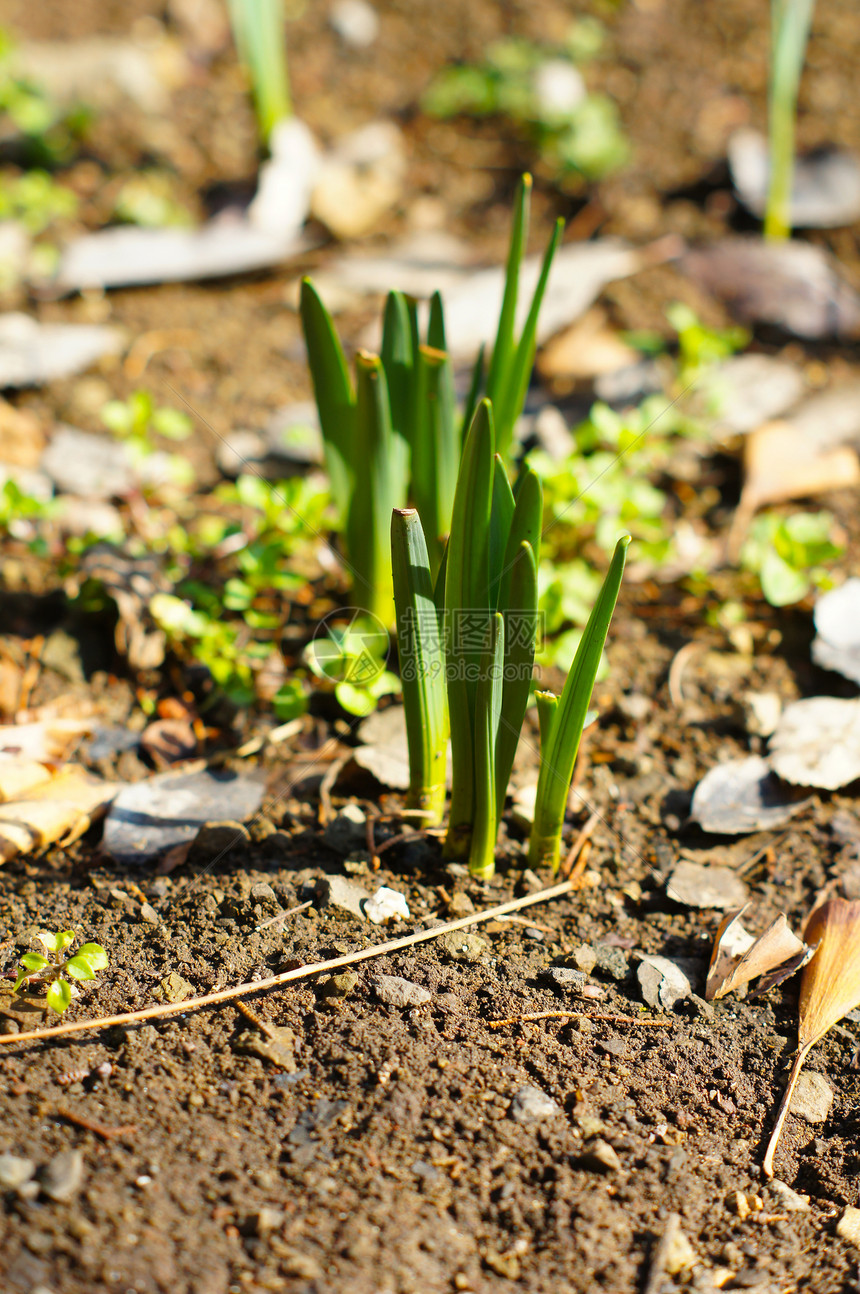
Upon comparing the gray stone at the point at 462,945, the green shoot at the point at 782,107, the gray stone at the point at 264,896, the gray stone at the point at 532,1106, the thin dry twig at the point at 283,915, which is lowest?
the gray stone at the point at 532,1106

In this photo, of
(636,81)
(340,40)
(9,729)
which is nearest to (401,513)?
(9,729)

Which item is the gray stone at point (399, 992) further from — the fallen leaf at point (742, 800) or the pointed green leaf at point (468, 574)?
the fallen leaf at point (742, 800)

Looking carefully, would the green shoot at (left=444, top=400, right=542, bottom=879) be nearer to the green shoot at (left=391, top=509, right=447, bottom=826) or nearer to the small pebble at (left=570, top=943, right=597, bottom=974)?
the green shoot at (left=391, top=509, right=447, bottom=826)

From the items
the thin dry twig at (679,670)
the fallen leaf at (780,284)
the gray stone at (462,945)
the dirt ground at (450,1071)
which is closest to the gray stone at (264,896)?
the dirt ground at (450,1071)

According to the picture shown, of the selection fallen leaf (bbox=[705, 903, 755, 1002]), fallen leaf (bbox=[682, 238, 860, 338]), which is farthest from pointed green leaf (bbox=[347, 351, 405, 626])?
fallen leaf (bbox=[682, 238, 860, 338])

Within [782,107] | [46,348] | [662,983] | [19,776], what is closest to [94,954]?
[19,776]

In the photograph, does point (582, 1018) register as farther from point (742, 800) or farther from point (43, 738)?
point (43, 738)

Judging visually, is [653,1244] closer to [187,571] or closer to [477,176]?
[187,571]
